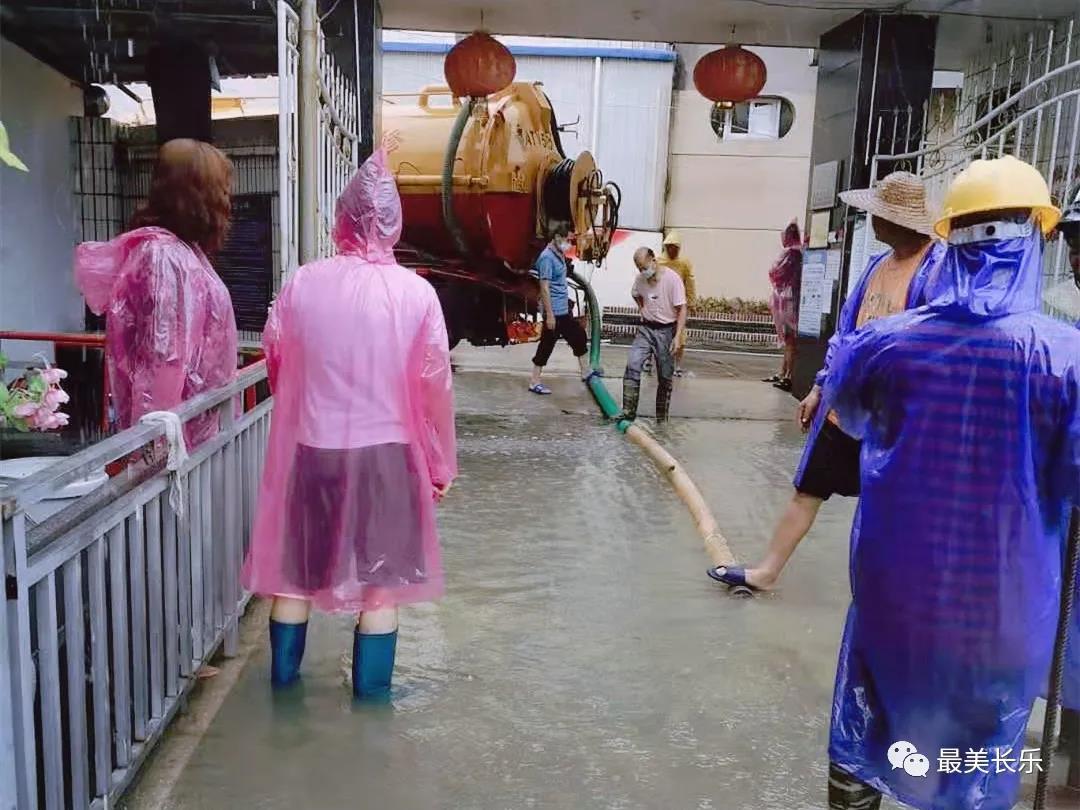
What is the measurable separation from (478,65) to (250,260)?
2.61 metres

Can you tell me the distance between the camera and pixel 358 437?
2758 mm

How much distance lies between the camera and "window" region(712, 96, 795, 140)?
1606cm

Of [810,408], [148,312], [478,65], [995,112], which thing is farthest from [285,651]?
[995,112]

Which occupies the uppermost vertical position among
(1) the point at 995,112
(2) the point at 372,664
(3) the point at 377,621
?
(1) the point at 995,112

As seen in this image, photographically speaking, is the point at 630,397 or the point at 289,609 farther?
the point at 630,397

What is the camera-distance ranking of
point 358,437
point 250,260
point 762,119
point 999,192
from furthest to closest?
1. point 762,119
2. point 250,260
3. point 358,437
4. point 999,192

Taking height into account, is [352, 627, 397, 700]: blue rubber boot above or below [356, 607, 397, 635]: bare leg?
below

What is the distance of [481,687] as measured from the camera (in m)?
3.11

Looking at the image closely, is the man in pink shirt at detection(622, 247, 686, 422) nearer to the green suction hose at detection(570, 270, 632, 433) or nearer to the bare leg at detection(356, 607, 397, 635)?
the green suction hose at detection(570, 270, 632, 433)

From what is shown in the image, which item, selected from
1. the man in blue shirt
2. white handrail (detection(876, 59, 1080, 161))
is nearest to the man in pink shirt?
the man in blue shirt

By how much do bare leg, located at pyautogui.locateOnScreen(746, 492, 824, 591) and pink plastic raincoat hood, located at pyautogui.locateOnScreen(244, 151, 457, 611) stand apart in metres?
1.59

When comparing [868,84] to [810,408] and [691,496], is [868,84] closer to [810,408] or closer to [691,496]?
[691,496]

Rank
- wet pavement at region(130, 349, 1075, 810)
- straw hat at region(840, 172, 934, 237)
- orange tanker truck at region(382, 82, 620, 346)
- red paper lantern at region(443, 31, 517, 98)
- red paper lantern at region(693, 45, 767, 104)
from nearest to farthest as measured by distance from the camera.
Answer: wet pavement at region(130, 349, 1075, 810)
straw hat at region(840, 172, 934, 237)
red paper lantern at region(443, 31, 517, 98)
red paper lantern at region(693, 45, 767, 104)
orange tanker truck at region(382, 82, 620, 346)

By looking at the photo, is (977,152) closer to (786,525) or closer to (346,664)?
(786,525)
